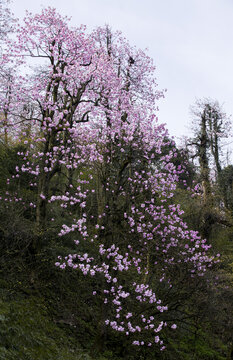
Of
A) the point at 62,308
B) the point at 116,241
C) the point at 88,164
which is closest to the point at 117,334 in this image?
the point at 62,308

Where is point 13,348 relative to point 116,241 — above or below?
below

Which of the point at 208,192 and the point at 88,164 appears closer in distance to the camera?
the point at 88,164

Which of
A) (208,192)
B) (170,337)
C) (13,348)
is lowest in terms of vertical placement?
(170,337)

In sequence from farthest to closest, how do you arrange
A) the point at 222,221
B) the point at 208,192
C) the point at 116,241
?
the point at 208,192 → the point at 222,221 → the point at 116,241

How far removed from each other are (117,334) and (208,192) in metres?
15.7

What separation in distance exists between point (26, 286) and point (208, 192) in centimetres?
1658

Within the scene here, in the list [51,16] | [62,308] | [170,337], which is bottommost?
[170,337]

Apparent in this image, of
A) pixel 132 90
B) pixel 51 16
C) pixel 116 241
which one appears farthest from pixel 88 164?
pixel 132 90

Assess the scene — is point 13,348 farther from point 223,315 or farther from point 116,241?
point 223,315

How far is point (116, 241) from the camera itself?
29.6 ft

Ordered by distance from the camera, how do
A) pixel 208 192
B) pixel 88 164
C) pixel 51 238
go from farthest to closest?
pixel 208 192 < pixel 88 164 < pixel 51 238

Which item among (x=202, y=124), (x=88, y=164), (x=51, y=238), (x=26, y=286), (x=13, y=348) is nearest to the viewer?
(x=13, y=348)

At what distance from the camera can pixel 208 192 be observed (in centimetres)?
2294

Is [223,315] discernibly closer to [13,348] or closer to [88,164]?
[88,164]
